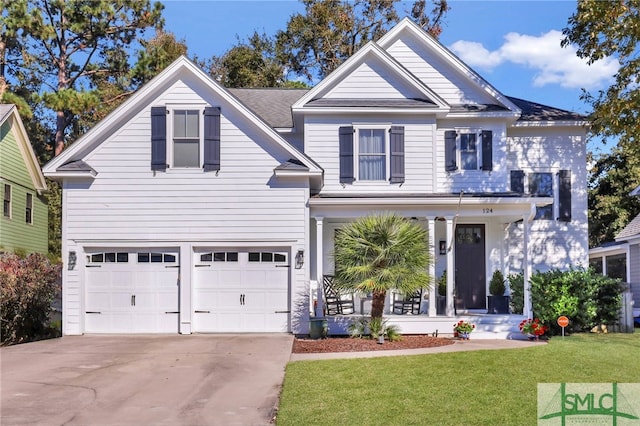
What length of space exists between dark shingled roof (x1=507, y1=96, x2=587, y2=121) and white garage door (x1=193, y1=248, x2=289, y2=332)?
842 centimetres

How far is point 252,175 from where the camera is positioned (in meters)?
16.0

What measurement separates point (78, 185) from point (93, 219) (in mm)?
915

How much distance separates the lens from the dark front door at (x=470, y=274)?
1823 cm

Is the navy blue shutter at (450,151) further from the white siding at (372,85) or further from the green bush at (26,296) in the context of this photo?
the green bush at (26,296)

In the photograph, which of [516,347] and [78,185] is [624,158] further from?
[78,185]

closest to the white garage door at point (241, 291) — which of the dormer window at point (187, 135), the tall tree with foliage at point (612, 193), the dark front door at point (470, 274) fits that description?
the dormer window at point (187, 135)

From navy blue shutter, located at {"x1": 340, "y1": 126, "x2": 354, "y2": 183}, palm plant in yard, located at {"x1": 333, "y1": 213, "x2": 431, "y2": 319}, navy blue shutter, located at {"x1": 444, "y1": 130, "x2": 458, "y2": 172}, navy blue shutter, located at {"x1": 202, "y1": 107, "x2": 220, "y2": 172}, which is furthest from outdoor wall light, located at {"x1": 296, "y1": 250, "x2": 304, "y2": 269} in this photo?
navy blue shutter, located at {"x1": 444, "y1": 130, "x2": 458, "y2": 172}

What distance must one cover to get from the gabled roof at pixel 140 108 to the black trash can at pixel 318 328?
3.51 meters

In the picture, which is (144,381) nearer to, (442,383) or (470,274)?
(442,383)

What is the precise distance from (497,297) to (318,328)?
5131mm

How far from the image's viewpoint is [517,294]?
55.6 feet

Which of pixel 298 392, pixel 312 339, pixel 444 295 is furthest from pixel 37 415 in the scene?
pixel 444 295

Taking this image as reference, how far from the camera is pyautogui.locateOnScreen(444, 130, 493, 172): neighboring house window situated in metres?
18.1

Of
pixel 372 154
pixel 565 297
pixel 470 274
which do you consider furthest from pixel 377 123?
pixel 565 297
